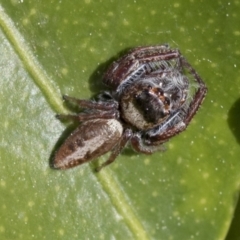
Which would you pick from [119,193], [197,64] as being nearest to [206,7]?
[197,64]

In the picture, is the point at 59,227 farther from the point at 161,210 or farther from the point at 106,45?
the point at 106,45

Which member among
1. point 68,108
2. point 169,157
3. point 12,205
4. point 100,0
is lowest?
point 169,157

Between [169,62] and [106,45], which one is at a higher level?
[106,45]

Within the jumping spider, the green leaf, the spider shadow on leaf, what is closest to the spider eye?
the jumping spider

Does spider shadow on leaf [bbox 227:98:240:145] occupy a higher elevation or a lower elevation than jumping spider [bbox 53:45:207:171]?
lower

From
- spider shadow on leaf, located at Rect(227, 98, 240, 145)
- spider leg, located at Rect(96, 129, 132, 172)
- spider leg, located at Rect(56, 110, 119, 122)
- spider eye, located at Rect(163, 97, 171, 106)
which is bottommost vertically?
spider shadow on leaf, located at Rect(227, 98, 240, 145)

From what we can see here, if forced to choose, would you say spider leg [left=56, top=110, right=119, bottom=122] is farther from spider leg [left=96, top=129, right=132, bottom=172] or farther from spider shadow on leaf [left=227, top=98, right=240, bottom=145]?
spider shadow on leaf [left=227, top=98, right=240, bottom=145]

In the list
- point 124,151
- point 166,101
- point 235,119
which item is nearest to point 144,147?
point 124,151
